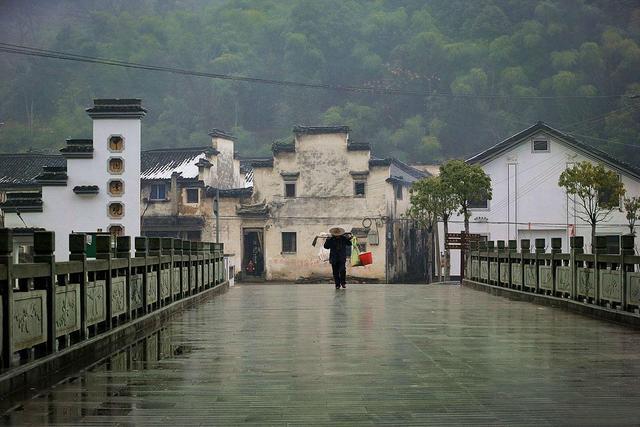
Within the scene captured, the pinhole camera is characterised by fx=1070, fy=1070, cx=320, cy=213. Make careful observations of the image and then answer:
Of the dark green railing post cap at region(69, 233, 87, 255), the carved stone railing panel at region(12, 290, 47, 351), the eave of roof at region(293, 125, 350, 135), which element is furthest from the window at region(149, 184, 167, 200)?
the carved stone railing panel at region(12, 290, 47, 351)

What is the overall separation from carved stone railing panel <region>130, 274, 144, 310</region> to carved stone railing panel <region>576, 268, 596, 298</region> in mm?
6458

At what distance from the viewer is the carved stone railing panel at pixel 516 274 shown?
21.3 m

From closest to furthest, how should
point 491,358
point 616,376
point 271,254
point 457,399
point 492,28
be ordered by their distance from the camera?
point 457,399 → point 616,376 → point 491,358 → point 271,254 → point 492,28

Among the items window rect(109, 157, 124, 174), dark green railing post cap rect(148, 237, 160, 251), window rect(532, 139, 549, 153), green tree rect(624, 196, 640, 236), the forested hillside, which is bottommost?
dark green railing post cap rect(148, 237, 160, 251)

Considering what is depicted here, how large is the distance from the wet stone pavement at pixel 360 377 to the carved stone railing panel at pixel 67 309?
1.46ft

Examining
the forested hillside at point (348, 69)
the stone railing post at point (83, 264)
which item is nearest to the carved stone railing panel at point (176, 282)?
the stone railing post at point (83, 264)

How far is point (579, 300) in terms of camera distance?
659 inches

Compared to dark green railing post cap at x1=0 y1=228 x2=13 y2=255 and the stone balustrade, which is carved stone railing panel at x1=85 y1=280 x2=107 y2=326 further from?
dark green railing post cap at x1=0 y1=228 x2=13 y2=255

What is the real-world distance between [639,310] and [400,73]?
261 ft

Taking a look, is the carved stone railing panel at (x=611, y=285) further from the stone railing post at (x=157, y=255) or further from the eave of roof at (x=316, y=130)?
the eave of roof at (x=316, y=130)

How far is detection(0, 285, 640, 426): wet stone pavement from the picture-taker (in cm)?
641

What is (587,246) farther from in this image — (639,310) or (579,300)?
(639,310)

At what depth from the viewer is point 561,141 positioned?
52656 millimetres

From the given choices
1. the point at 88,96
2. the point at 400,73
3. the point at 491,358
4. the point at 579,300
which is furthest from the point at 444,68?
the point at 491,358
